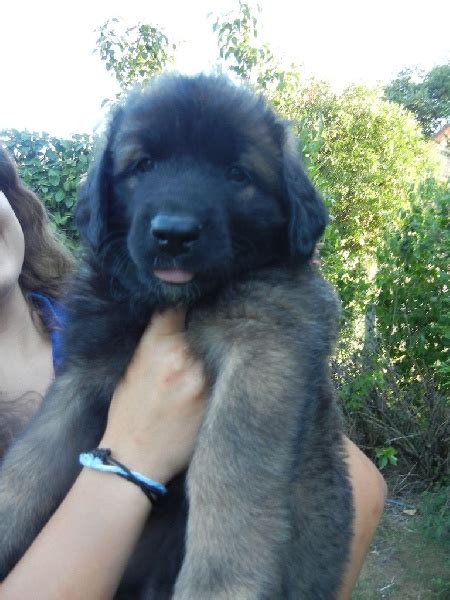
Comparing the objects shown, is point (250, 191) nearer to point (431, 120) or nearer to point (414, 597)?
point (414, 597)

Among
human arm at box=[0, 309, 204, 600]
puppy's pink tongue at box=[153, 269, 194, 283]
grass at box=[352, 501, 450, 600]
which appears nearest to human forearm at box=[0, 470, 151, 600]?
human arm at box=[0, 309, 204, 600]

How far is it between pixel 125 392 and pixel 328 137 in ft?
25.1

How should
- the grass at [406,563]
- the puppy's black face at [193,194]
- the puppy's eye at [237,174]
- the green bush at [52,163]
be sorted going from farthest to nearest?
the green bush at [52,163] < the grass at [406,563] < the puppy's eye at [237,174] < the puppy's black face at [193,194]

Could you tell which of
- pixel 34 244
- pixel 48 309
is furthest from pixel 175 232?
pixel 34 244

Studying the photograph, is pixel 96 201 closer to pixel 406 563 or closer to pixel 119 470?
pixel 119 470

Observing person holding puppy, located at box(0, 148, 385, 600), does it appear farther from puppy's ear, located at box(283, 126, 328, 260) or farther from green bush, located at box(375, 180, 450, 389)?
green bush, located at box(375, 180, 450, 389)

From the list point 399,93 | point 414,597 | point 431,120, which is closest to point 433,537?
point 414,597

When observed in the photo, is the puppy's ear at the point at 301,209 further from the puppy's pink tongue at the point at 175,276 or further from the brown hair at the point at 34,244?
the brown hair at the point at 34,244

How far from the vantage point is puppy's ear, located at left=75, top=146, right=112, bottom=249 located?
1749 mm

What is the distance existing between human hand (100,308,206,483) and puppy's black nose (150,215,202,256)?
0.88ft

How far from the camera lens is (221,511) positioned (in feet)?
4.62

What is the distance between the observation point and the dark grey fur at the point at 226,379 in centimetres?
142

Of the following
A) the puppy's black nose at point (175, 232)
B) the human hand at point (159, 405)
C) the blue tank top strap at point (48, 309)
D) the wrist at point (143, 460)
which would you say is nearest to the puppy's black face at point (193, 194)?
the puppy's black nose at point (175, 232)

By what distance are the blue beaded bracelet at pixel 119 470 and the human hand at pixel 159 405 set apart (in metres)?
0.02
